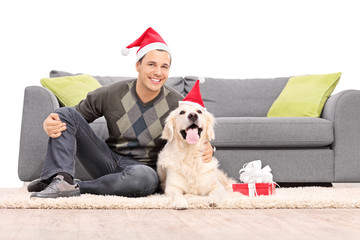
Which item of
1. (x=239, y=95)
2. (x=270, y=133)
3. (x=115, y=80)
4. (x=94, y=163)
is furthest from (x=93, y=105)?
(x=239, y=95)

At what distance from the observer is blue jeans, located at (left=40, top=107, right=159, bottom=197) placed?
2.38 metres

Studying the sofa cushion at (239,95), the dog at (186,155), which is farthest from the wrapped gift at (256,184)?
the sofa cushion at (239,95)

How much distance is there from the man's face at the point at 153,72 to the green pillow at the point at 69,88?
1.07 metres

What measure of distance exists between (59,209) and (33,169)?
1.28 metres

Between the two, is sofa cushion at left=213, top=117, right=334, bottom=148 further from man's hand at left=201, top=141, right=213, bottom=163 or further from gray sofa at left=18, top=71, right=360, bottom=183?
man's hand at left=201, top=141, right=213, bottom=163

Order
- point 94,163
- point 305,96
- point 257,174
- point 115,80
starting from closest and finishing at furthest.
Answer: point 94,163 → point 257,174 → point 305,96 → point 115,80

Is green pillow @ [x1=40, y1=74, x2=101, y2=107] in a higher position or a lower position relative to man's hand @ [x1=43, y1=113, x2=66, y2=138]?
higher

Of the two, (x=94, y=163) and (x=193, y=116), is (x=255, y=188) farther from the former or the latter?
(x=94, y=163)

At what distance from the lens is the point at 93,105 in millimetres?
2742

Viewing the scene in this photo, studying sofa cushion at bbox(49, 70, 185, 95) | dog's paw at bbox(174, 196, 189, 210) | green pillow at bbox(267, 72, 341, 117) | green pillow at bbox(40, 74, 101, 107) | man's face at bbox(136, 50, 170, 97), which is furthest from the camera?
sofa cushion at bbox(49, 70, 185, 95)

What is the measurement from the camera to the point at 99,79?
167 inches

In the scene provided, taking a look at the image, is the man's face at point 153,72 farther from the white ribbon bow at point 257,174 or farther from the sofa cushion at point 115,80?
the sofa cushion at point 115,80

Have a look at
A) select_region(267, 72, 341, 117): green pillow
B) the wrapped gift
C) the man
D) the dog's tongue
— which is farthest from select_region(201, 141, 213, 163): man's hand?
select_region(267, 72, 341, 117): green pillow

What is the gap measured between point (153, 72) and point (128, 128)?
1.24ft
